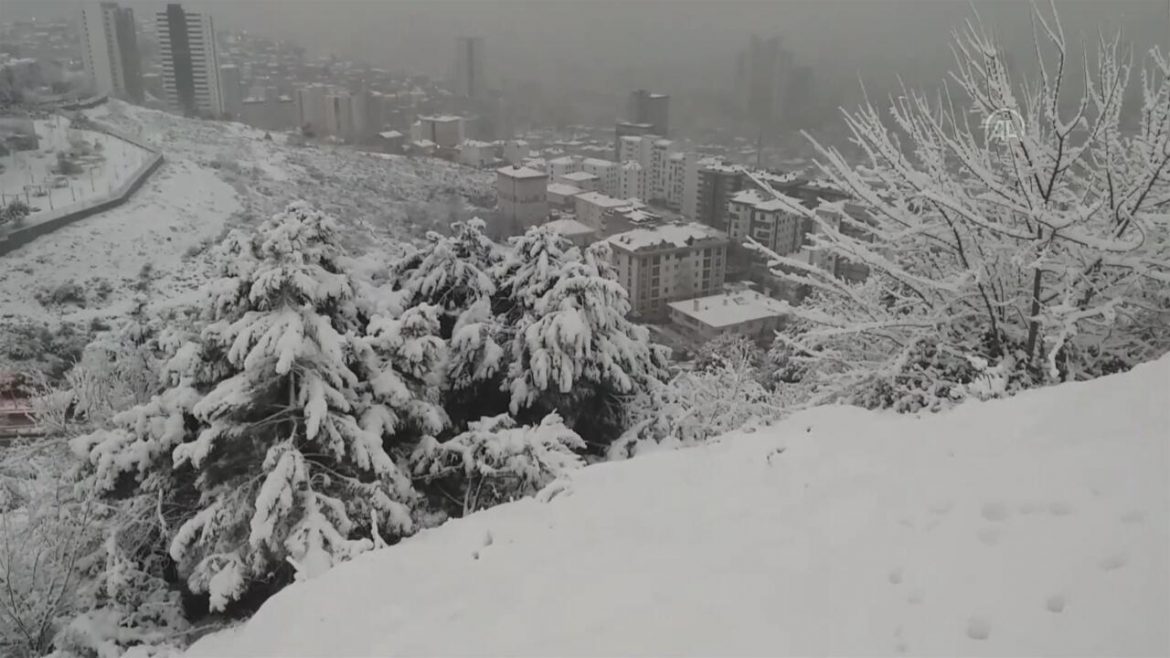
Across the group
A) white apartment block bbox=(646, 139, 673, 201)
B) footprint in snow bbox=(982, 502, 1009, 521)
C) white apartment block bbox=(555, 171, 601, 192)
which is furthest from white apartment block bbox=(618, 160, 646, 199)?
footprint in snow bbox=(982, 502, 1009, 521)

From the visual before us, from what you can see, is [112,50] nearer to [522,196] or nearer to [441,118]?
[441,118]

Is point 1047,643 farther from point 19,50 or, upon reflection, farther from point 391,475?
point 19,50

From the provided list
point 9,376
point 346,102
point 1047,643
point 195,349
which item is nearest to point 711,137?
point 346,102

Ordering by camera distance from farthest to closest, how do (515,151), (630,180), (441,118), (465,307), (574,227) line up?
Answer: (630,180)
(515,151)
(441,118)
(574,227)
(465,307)

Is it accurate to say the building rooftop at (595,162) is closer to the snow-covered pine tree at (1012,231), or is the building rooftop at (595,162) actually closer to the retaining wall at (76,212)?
the retaining wall at (76,212)

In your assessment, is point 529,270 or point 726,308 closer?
point 529,270

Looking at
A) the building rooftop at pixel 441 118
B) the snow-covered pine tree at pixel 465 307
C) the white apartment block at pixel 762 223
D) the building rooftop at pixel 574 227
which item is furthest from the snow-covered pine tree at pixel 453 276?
the building rooftop at pixel 441 118

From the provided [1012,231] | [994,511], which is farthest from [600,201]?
[994,511]
